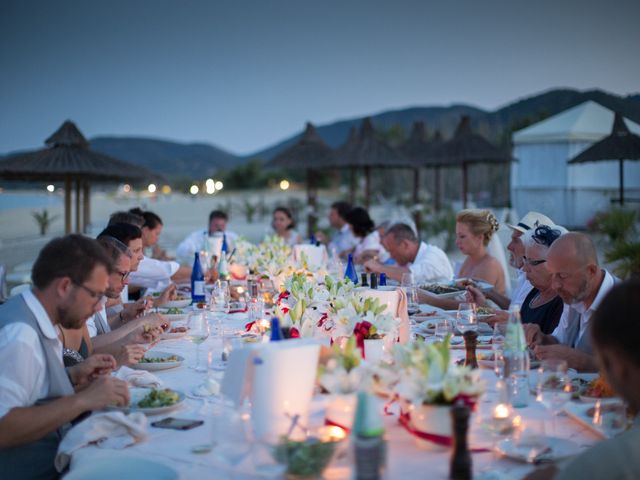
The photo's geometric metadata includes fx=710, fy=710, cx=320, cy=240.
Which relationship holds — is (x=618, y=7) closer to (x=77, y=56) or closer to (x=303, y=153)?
(x=303, y=153)

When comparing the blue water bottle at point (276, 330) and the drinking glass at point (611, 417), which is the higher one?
the blue water bottle at point (276, 330)

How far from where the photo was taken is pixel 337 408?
2.31m

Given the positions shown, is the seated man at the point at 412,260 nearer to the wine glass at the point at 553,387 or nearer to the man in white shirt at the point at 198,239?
the man in white shirt at the point at 198,239

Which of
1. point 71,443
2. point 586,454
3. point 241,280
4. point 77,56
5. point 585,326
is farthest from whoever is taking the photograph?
point 77,56

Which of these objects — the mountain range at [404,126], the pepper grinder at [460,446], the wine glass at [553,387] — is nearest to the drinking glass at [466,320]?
the wine glass at [553,387]

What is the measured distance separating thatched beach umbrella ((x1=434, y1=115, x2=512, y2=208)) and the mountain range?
244cm

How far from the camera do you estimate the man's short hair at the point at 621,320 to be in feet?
5.78

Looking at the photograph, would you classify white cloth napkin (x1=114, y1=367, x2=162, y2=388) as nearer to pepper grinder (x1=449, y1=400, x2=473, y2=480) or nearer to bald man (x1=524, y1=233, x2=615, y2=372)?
pepper grinder (x1=449, y1=400, x2=473, y2=480)

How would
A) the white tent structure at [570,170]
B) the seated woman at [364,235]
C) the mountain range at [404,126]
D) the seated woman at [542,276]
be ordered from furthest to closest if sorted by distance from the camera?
the white tent structure at [570,170] < the mountain range at [404,126] < the seated woman at [364,235] < the seated woman at [542,276]

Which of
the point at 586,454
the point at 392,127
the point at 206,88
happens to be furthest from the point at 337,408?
the point at 392,127

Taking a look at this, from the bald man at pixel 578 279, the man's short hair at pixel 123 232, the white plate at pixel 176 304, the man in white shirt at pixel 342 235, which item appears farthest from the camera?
the man in white shirt at pixel 342 235

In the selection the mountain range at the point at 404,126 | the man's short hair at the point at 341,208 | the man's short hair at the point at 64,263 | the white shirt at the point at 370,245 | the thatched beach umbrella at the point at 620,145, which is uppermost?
the mountain range at the point at 404,126

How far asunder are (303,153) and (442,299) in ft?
33.4

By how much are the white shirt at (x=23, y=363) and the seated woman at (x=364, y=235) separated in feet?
21.4
